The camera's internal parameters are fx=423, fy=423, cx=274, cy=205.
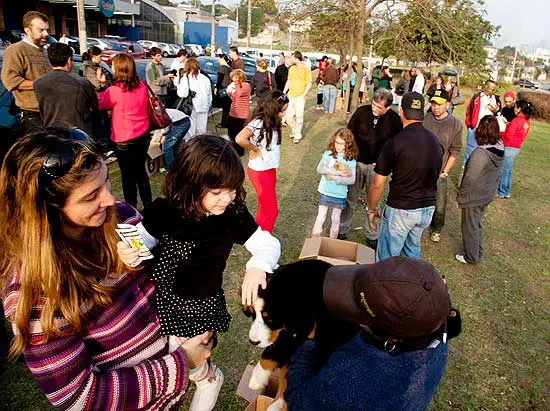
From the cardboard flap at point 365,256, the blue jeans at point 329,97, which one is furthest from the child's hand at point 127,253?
the blue jeans at point 329,97

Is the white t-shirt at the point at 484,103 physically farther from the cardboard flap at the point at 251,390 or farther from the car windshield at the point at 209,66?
the car windshield at the point at 209,66

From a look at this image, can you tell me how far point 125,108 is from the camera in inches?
197

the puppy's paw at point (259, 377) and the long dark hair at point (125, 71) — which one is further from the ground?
the long dark hair at point (125, 71)

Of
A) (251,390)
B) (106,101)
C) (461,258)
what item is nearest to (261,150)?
(106,101)

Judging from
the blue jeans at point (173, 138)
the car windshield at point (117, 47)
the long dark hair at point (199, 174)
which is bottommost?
the blue jeans at point (173, 138)

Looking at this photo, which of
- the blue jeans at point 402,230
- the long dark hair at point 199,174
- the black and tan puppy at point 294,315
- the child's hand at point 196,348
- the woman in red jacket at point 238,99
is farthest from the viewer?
the woman in red jacket at point 238,99

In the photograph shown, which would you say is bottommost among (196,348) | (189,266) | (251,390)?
(251,390)

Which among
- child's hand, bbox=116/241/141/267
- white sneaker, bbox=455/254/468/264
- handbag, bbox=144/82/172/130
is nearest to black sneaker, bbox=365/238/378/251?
white sneaker, bbox=455/254/468/264

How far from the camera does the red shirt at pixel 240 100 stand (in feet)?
28.5

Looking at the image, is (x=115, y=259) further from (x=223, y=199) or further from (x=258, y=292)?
(x=258, y=292)

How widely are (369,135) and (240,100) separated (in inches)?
162

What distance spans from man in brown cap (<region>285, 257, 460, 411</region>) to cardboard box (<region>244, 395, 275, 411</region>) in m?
1.11

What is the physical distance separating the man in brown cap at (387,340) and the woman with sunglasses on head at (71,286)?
1.80 feet

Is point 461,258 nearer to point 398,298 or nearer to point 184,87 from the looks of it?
point 398,298
